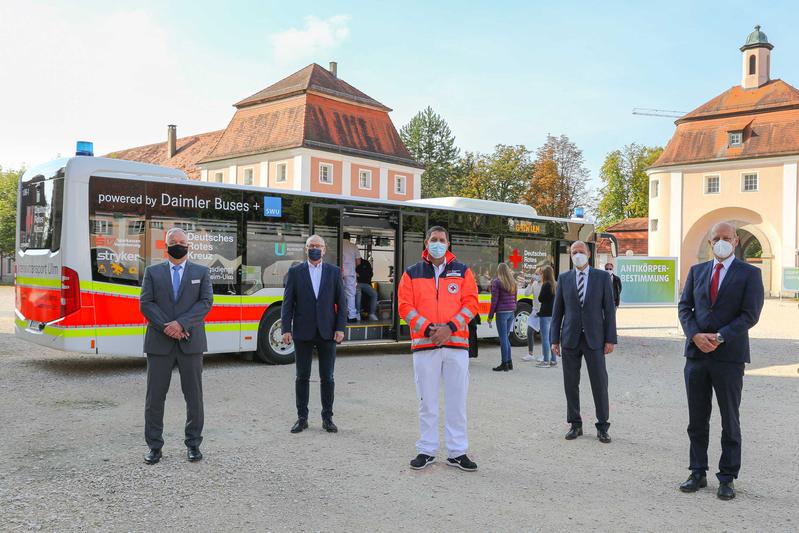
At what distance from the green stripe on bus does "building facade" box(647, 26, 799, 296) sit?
47.5 m

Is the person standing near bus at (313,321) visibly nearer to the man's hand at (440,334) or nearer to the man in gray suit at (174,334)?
the man in gray suit at (174,334)

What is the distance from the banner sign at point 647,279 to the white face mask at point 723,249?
1567cm

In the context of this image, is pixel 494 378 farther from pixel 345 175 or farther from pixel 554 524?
pixel 345 175

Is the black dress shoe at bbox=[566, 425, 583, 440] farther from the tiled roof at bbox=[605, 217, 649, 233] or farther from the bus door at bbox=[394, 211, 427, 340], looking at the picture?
the tiled roof at bbox=[605, 217, 649, 233]

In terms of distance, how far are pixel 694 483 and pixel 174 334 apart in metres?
4.32

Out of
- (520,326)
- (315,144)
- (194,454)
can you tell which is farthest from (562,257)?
(315,144)

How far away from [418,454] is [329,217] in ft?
24.3

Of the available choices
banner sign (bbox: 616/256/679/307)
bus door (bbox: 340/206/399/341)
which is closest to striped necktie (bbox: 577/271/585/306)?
bus door (bbox: 340/206/399/341)

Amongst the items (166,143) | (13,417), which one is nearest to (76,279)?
(13,417)

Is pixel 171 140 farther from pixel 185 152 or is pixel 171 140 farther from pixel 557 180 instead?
pixel 557 180

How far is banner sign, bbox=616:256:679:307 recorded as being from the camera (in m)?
20.8

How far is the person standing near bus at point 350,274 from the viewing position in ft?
43.7

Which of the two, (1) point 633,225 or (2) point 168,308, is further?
(1) point 633,225

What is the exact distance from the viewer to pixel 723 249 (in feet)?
18.1
